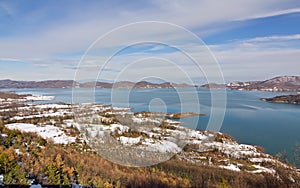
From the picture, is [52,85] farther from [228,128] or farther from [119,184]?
[119,184]

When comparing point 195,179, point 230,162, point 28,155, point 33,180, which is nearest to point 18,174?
Result: point 33,180

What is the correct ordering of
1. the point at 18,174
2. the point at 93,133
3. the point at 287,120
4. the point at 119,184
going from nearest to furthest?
1. the point at 18,174
2. the point at 119,184
3. the point at 93,133
4. the point at 287,120

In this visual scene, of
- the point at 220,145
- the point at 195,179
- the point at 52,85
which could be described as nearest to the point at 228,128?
the point at 220,145

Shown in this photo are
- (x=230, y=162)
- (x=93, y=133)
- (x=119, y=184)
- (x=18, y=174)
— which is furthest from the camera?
(x=230, y=162)

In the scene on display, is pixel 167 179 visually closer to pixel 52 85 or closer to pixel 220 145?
pixel 220 145

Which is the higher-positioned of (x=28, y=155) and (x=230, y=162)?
(x=28, y=155)

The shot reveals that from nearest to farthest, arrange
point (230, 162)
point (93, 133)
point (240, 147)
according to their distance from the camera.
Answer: point (93, 133) → point (230, 162) → point (240, 147)

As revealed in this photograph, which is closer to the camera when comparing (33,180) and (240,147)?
(33,180)

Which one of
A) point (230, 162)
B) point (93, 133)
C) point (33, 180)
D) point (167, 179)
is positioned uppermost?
point (93, 133)

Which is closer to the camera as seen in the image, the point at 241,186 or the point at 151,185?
the point at 151,185
